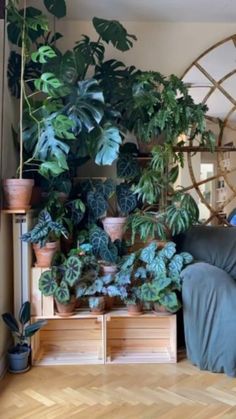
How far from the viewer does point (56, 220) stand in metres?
2.57

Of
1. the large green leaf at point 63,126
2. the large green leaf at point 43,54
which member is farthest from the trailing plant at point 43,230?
the large green leaf at point 43,54

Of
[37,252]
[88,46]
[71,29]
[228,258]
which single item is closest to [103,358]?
[37,252]

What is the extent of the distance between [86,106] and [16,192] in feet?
2.28

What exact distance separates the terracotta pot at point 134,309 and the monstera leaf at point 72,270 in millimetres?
418

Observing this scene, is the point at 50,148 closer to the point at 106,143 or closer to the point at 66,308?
the point at 106,143

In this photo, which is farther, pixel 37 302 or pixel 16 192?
pixel 37 302

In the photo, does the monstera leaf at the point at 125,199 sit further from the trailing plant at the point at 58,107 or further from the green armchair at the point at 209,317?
the green armchair at the point at 209,317

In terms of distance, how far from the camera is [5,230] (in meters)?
2.61

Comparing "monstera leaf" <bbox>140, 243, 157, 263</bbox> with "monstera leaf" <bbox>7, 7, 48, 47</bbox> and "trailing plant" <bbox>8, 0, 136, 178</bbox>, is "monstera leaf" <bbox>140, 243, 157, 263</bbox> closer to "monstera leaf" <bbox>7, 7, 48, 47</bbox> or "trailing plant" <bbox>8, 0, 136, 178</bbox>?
"trailing plant" <bbox>8, 0, 136, 178</bbox>

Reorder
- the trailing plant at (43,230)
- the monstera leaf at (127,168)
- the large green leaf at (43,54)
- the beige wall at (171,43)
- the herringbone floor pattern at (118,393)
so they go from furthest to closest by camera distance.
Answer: the beige wall at (171,43) < the monstera leaf at (127,168) < the trailing plant at (43,230) < the large green leaf at (43,54) < the herringbone floor pattern at (118,393)

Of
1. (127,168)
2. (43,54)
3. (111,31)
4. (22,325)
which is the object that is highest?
(111,31)

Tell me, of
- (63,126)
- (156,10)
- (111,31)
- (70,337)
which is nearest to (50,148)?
(63,126)

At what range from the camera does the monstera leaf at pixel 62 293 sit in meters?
2.51

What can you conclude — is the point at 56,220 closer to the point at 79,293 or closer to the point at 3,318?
the point at 79,293
